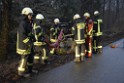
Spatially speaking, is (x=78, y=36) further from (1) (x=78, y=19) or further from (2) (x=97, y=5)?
(2) (x=97, y=5)

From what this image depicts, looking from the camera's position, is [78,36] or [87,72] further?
[78,36]

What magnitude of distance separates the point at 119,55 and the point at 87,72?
5.06m

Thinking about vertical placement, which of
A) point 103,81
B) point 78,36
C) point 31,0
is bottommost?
point 103,81

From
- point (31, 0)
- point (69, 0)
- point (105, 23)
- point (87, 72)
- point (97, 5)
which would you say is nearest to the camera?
point (87, 72)

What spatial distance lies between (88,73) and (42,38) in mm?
3169

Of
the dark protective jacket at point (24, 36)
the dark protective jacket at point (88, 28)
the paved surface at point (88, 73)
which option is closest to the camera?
the paved surface at point (88, 73)

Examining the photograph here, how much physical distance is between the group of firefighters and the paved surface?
Result: 1.79 feet

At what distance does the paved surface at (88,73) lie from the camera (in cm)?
1001

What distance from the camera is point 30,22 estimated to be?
1061 cm

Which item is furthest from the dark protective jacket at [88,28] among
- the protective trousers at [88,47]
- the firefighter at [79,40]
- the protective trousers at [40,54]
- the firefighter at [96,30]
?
the protective trousers at [40,54]

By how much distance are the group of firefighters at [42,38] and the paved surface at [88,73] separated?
55 cm

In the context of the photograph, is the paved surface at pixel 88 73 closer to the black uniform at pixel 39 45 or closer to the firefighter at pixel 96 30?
the black uniform at pixel 39 45

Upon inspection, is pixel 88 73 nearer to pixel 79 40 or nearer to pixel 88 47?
pixel 79 40

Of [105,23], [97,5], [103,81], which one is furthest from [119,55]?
[105,23]
